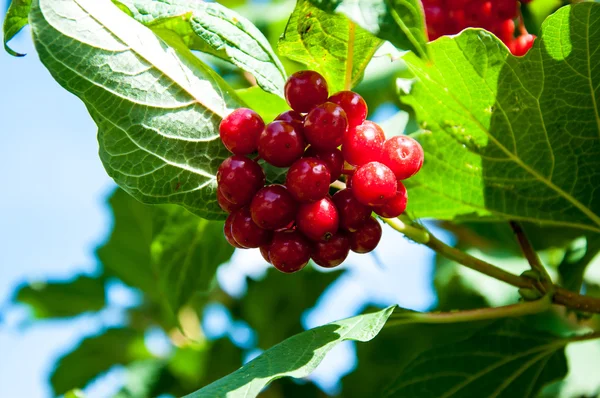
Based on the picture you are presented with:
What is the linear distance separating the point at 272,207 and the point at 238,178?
0.32 ft

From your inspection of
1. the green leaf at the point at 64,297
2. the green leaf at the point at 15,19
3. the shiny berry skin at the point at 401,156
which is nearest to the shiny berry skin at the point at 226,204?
the shiny berry skin at the point at 401,156

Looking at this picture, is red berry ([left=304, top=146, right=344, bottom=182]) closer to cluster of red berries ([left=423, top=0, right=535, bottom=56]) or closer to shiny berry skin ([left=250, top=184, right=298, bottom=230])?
shiny berry skin ([left=250, top=184, right=298, bottom=230])

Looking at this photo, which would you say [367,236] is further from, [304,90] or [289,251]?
[304,90]

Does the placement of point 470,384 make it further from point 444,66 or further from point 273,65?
point 273,65

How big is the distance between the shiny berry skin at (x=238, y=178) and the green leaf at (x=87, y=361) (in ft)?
7.56

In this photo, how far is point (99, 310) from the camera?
3879 millimetres

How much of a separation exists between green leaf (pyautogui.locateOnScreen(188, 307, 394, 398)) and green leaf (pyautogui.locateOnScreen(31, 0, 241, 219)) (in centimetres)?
38

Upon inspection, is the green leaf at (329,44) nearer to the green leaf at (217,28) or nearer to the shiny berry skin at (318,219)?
the green leaf at (217,28)

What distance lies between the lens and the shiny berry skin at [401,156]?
1542 mm

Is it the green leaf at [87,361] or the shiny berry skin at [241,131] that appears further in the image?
the green leaf at [87,361]

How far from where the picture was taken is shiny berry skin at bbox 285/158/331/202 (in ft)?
4.81

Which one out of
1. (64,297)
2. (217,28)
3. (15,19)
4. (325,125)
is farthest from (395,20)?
(64,297)

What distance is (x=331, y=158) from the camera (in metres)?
1.55

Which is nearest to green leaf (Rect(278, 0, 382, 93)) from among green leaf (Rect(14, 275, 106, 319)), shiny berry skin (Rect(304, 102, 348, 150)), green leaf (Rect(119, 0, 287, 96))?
green leaf (Rect(119, 0, 287, 96))
